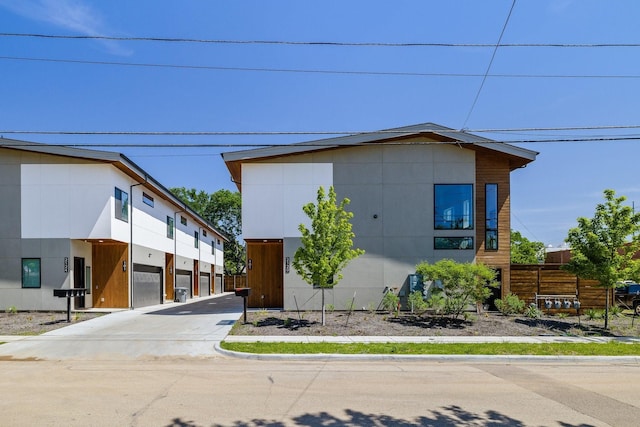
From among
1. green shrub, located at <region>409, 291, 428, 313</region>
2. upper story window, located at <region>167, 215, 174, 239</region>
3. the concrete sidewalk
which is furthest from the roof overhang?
upper story window, located at <region>167, 215, 174, 239</region>

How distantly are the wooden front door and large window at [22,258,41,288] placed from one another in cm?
921

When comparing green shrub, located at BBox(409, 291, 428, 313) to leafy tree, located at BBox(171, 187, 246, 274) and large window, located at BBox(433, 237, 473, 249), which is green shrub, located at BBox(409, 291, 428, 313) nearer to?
large window, located at BBox(433, 237, 473, 249)

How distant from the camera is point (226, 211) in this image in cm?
6819

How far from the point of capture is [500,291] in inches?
807

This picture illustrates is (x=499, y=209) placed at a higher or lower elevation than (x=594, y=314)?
higher

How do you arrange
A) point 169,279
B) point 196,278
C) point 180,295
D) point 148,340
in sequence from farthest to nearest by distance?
point 196,278
point 169,279
point 180,295
point 148,340

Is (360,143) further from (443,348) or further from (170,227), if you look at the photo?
(170,227)

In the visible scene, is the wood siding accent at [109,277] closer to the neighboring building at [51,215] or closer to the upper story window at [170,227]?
the neighboring building at [51,215]

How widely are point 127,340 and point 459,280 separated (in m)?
11.2

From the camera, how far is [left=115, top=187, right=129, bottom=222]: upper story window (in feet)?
70.5

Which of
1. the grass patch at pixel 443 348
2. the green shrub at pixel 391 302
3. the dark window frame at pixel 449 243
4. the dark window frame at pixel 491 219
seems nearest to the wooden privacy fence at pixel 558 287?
the dark window frame at pixel 491 219

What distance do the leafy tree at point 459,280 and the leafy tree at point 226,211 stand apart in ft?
173

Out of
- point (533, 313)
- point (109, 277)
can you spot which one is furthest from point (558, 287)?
point (109, 277)

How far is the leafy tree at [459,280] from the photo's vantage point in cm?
1633
